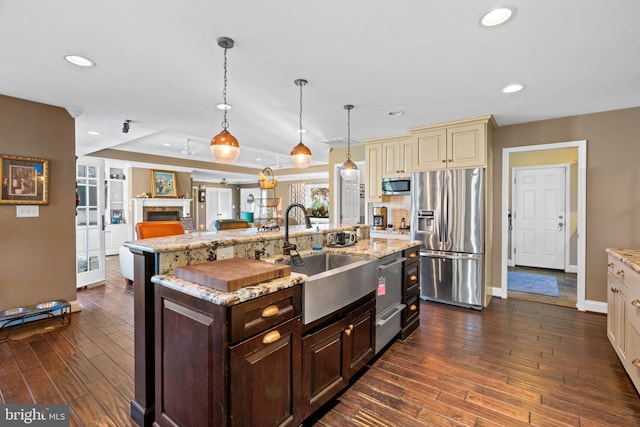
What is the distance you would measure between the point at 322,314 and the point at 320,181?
9.99 meters

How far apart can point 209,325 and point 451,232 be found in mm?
3506

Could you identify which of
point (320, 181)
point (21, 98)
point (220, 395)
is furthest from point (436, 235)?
point (320, 181)

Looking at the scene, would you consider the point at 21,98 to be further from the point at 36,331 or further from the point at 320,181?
the point at 320,181

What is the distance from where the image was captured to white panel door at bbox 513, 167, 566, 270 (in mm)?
5801

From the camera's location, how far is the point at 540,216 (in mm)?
5980

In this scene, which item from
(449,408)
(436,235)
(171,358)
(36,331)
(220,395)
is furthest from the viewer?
(436,235)

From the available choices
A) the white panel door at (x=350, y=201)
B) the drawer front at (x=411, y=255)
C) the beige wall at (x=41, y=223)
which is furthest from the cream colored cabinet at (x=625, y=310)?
the beige wall at (x=41, y=223)

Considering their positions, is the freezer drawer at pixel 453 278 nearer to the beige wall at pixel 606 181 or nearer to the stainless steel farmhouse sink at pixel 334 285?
the beige wall at pixel 606 181

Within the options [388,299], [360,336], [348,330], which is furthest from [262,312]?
[388,299]

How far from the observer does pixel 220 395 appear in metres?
1.33

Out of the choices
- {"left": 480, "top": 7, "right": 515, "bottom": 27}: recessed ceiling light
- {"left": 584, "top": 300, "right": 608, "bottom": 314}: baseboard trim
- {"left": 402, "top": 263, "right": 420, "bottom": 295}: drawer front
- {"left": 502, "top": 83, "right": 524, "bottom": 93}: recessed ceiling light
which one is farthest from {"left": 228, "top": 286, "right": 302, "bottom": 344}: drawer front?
{"left": 584, "top": 300, "right": 608, "bottom": 314}: baseboard trim

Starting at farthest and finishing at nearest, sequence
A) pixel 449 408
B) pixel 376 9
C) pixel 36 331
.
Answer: pixel 36 331 < pixel 449 408 < pixel 376 9

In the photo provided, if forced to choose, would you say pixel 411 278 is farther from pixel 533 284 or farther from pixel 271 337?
pixel 533 284

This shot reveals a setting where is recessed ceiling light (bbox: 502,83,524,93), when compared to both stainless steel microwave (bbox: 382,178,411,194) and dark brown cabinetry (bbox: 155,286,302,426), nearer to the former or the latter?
stainless steel microwave (bbox: 382,178,411,194)
